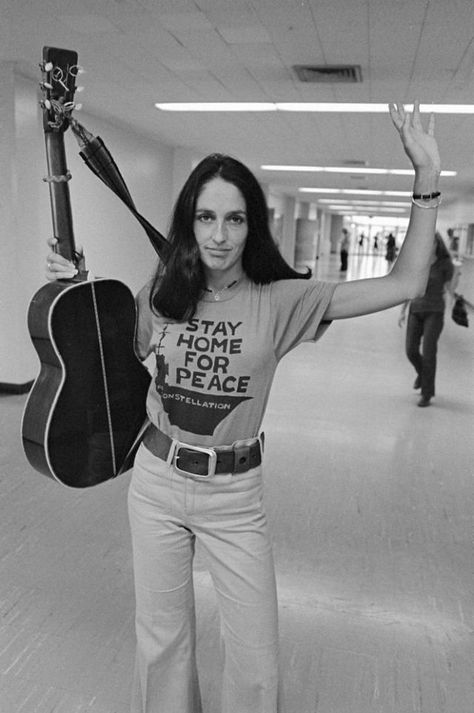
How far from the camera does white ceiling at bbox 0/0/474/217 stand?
3340mm

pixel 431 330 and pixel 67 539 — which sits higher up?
pixel 431 330

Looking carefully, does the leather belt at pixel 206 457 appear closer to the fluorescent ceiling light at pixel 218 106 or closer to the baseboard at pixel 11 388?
the baseboard at pixel 11 388

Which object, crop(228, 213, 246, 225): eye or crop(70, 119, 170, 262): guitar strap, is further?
crop(70, 119, 170, 262): guitar strap

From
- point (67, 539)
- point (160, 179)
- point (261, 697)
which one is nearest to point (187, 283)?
point (261, 697)

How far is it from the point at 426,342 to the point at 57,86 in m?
4.45

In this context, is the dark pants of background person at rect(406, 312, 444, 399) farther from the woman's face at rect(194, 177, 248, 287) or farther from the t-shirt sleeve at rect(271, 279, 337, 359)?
the woman's face at rect(194, 177, 248, 287)

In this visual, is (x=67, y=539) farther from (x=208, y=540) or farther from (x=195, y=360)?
(x=195, y=360)

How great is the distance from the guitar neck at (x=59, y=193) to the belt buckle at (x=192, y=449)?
57 centimetres

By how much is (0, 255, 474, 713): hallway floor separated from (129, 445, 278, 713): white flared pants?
0.54m

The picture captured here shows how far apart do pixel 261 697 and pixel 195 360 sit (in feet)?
2.63

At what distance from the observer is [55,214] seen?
1688 mm

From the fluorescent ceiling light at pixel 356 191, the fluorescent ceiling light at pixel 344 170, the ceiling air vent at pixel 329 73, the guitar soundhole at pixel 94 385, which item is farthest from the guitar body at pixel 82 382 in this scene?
the fluorescent ceiling light at pixel 356 191

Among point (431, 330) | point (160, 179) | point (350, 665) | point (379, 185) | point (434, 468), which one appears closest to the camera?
point (350, 665)

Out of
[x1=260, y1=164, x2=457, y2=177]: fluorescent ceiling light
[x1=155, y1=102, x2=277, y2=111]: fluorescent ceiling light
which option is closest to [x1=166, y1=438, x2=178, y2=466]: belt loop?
[x1=155, y1=102, x2=277, y2=111]: fluorescent ceiling light
